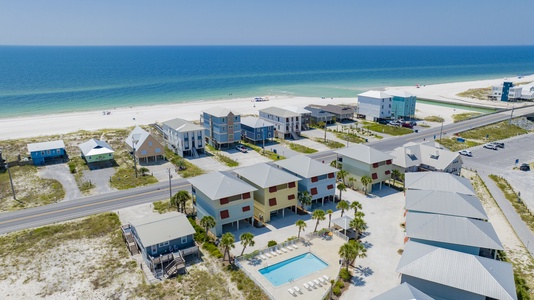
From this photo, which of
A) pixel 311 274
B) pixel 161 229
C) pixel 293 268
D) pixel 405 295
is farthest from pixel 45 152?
pixel 405 295

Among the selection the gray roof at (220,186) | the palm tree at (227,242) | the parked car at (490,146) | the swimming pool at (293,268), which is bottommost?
the swimming pool at (293,268)

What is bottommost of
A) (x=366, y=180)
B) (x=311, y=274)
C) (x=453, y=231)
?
(x=311, y=274)

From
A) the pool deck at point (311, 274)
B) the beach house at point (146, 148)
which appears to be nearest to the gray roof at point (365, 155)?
the pool deck at point (311, 274)

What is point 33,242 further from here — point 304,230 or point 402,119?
point 402,119

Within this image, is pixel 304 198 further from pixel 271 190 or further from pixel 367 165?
pixel 367 165

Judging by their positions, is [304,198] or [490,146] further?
[490,146]

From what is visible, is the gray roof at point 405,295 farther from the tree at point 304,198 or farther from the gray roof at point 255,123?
the gray roof at point 255,123
